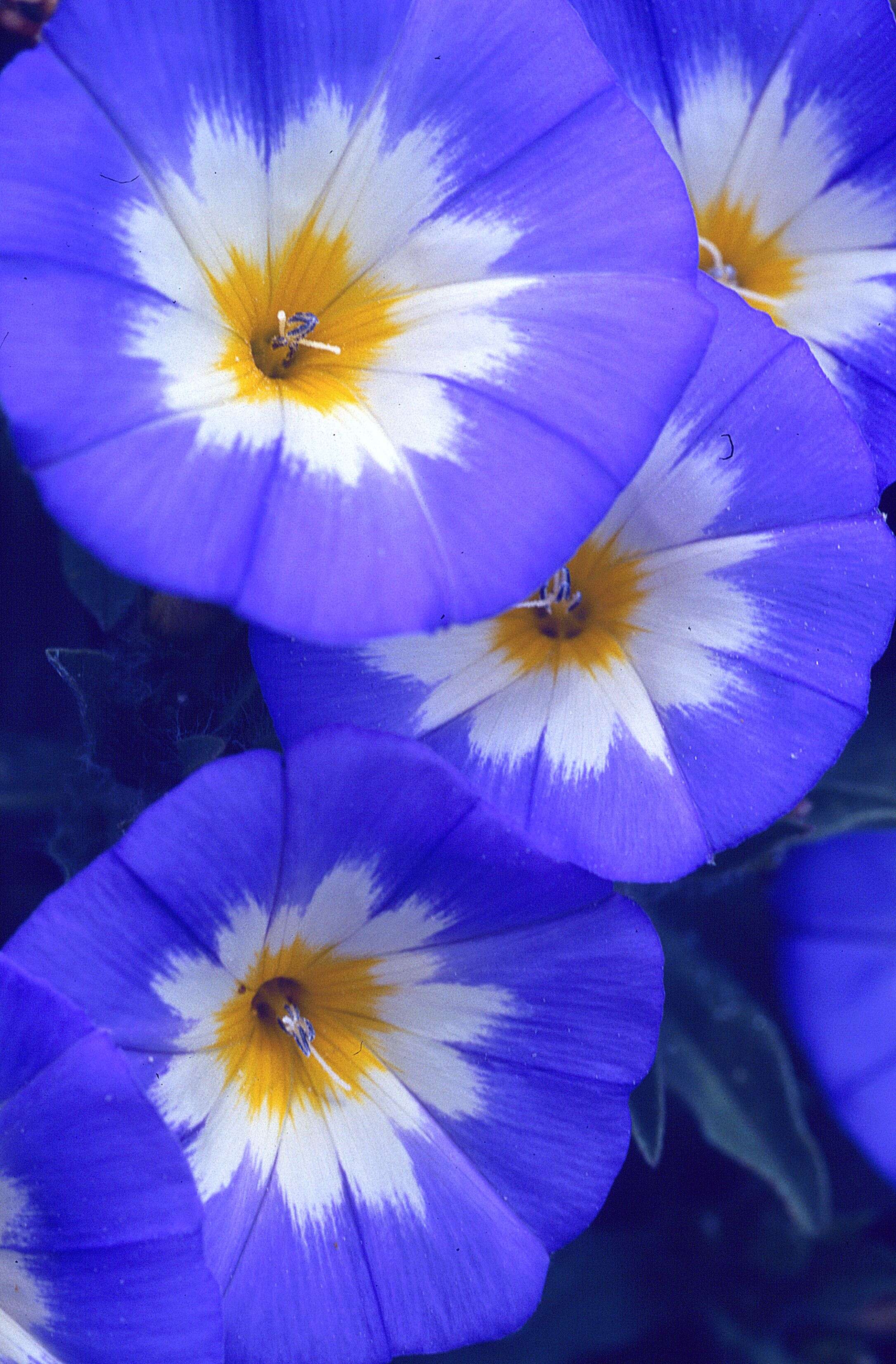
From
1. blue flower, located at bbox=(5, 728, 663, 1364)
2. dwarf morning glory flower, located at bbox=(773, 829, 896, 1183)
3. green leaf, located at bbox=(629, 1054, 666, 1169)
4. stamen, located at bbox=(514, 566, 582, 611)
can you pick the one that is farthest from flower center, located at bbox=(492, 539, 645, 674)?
dwarf morning glory flower, located at bbox=(773, 829, 896, 1183)

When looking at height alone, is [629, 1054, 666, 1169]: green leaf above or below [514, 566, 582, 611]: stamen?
below

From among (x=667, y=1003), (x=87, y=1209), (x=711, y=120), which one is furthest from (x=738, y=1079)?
(x=711, y=120)

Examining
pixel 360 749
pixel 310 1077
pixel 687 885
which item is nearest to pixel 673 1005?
pixel 687 885

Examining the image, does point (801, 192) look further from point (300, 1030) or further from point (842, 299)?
point (300, 1030)

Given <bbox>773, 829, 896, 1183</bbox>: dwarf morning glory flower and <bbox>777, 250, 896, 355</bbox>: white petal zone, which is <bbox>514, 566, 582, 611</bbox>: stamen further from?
<bbox>773, 829, 896, 1183</bbox>: dwarf morning glory flower

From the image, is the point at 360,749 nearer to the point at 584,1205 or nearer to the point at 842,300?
the point at 584,1205

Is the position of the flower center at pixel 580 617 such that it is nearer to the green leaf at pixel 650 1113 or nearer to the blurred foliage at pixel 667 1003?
the blurred foliage at pixel 667 1003

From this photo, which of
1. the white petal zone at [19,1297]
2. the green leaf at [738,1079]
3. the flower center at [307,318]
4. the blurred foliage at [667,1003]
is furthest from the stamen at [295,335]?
the green leaf at [738,1079]
